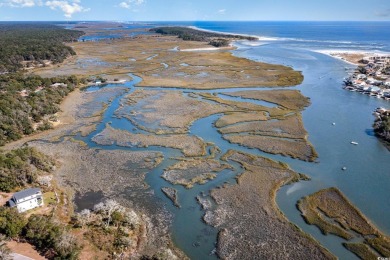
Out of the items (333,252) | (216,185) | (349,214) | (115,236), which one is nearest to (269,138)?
(216,185)

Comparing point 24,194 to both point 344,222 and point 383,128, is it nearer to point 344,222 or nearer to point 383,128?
point 344,222

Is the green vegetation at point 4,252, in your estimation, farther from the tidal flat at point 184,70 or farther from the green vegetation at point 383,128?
the tidal flat at point 184,70

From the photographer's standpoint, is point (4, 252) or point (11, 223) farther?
point (11, 223)

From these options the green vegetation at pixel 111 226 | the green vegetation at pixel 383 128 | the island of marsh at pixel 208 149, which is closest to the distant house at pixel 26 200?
the green vegetation at pixel 111 226

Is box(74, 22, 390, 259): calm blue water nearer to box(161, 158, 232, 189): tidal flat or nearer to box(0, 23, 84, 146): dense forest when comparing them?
box(161, 158, 232, 189): tidal flat

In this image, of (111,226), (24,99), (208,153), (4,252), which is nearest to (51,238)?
(4,252)
